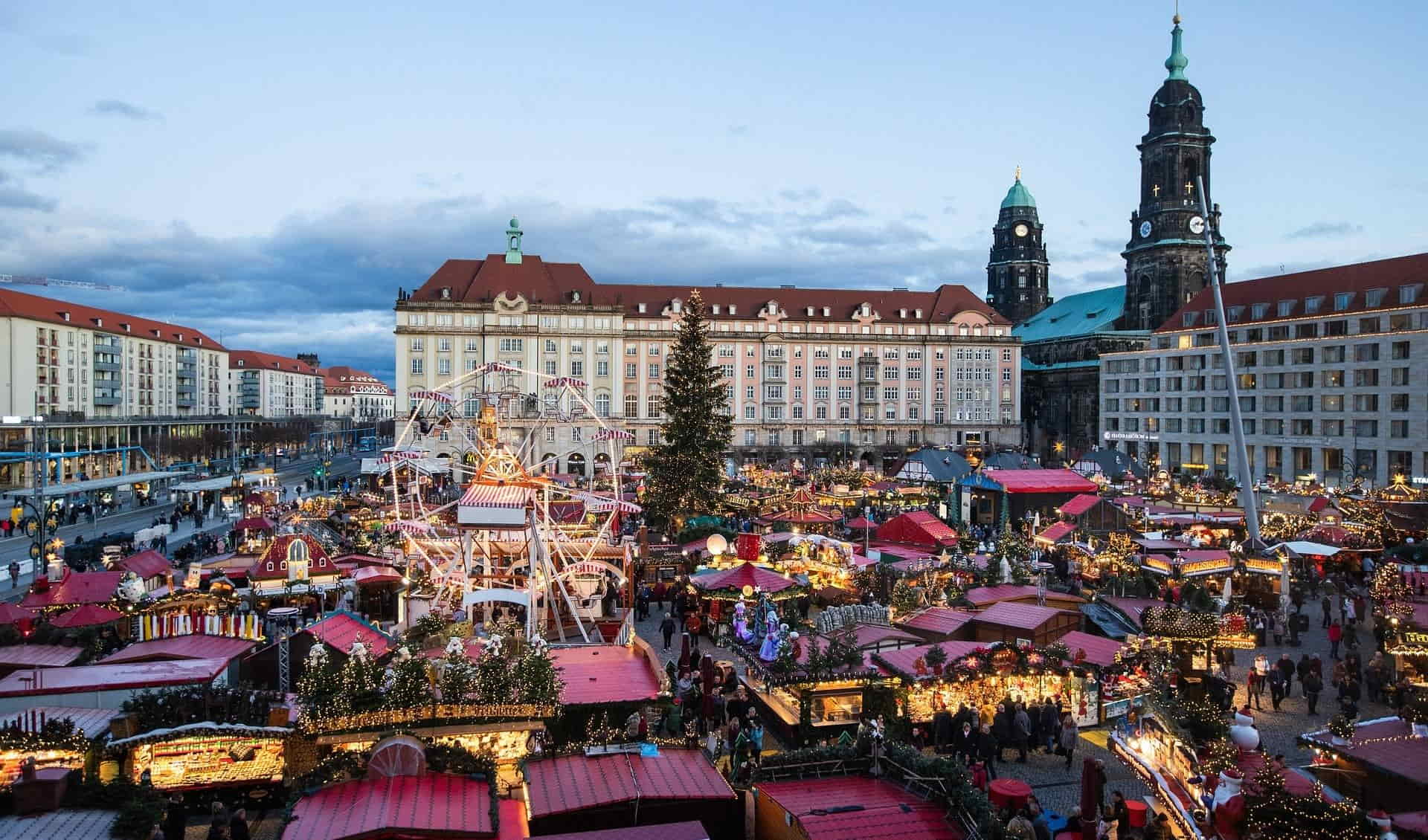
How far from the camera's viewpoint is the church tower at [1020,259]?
11531cm

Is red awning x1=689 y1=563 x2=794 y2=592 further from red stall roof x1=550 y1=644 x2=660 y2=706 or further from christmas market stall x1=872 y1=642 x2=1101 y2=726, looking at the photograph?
christmas market stall x1=872 y1=642 x2=1101 y2=726

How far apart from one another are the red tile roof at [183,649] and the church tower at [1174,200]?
286 ft

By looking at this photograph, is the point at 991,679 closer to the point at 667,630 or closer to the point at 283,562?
the point at 667,630

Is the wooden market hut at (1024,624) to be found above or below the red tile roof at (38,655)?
below

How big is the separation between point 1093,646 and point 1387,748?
22.8ft

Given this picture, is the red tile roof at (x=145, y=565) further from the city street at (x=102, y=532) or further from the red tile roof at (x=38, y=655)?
the red tile roof at (x=38, y=655)

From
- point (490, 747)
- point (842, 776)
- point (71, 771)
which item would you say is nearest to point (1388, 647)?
point (842, 776)

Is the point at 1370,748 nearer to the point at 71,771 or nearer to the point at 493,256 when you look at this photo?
the point at 71,771

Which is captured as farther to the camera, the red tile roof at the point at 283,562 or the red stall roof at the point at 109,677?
the red tile roof at the point at 283,562

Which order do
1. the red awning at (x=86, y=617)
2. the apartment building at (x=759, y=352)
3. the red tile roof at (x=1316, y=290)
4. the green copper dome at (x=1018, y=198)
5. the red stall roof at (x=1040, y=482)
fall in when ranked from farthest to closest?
the green copper dome at (x=1018, y=198) < the apartment building at (x=759, y=352) < the red tile roof at (x=1316, y=290) < the red stall roof at (x=1040, y=482) < the red awning at (x=86, y=617)

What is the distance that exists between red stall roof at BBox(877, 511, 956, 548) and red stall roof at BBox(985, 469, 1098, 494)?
7.30 metres

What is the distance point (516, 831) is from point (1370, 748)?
33.9 feet

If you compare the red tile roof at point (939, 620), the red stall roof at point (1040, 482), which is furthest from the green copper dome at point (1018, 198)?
the red tile roof at point (939, 620)

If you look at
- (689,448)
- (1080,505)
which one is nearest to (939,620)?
(1080,505)
